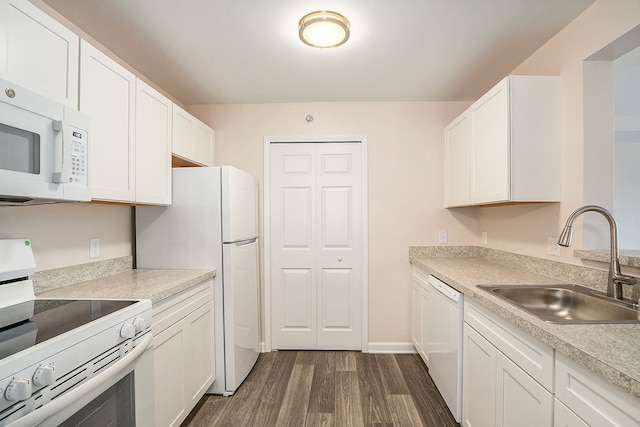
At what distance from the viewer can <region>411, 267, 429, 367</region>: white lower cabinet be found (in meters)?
2.45

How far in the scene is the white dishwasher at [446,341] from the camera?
1795 millimetres

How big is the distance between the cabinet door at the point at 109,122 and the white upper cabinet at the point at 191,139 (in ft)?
1.63

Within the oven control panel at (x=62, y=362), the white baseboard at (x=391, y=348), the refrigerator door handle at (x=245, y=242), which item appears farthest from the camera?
the white baseboard at (x=391, y=348)

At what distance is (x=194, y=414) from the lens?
2.01 metres

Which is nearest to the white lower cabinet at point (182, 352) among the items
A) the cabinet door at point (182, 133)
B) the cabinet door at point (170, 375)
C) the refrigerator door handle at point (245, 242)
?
the cabinet door at point (170, 375)

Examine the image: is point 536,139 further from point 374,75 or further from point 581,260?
point 374,75

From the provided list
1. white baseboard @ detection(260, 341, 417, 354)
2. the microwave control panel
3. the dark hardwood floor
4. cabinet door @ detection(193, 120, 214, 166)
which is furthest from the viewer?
white baseboard @ detection(260, 341, 417, 354)

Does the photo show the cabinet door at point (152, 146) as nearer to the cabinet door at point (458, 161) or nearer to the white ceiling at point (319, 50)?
the white ceiling at point (319, 50)

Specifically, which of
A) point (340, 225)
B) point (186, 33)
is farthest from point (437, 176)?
point (186, 33)

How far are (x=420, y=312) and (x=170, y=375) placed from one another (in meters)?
1.96

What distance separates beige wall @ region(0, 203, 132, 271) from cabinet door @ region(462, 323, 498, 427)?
7.61ft

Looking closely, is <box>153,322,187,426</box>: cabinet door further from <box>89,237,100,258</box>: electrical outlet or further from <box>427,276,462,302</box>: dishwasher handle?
<box>427,276,462,302</box>: dishwasher handle

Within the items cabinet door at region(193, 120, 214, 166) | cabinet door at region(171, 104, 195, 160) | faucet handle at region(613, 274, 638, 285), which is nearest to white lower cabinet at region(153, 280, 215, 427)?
cabinet door at region(171, 104, 195, 160)

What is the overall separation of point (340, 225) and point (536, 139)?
1716mm
